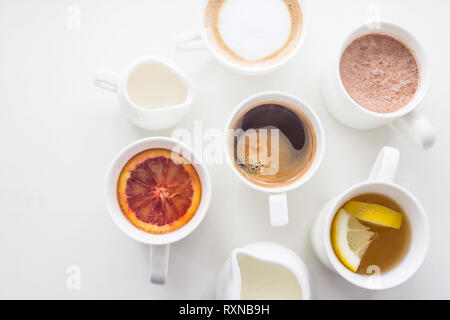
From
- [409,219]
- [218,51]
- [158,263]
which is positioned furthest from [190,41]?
[409,219]

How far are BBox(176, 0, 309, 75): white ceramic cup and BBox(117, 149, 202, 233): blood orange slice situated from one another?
10.3 inches

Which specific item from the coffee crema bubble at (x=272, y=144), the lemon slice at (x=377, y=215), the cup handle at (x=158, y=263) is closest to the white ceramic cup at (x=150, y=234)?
the cup handle at (x=158, y=263)

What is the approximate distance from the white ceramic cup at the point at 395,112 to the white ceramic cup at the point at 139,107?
0.35m

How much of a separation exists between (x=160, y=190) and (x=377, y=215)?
0.51 metres

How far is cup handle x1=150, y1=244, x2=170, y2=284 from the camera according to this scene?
1.00 m

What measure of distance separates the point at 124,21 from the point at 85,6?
0.12 m

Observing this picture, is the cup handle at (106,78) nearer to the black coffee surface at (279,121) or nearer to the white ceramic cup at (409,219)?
the black coffee surface at (279,121)

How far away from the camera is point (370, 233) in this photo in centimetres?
105

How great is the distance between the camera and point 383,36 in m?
1.08

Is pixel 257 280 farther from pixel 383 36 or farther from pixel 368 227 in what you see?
pixel 383 36

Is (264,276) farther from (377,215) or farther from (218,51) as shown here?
(218,51)

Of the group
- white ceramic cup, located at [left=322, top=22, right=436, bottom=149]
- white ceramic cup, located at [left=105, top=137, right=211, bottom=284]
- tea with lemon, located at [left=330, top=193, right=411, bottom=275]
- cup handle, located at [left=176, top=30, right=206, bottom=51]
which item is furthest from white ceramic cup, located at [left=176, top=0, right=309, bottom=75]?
tea with lemon, located at [left=330, top=193, right=411, bottom=275]

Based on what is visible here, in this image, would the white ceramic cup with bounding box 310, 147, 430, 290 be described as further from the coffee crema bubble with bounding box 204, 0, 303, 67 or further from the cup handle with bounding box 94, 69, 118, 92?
the cup handle with bounding box 94, 69, 118, 92

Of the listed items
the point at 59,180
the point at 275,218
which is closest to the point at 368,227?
the point at 275,218
